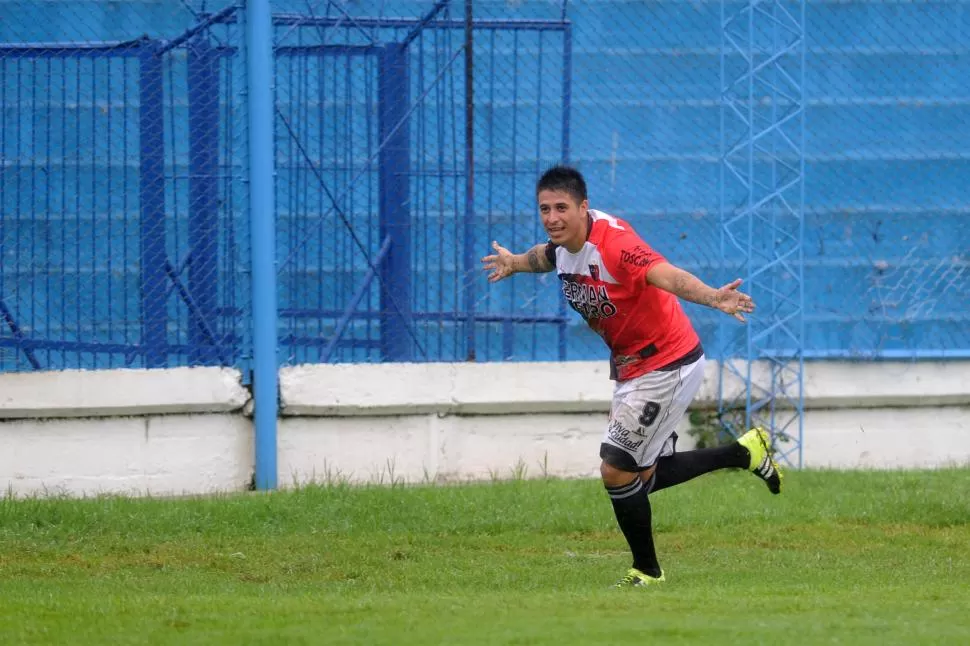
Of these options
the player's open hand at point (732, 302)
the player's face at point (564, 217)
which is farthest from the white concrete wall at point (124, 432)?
the player's open hand at point (732, 302)

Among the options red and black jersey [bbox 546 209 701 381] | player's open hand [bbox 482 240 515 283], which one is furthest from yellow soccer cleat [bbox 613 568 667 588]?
player's open hand [bbox 482 240 515 283]

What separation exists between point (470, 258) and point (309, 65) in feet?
5.80

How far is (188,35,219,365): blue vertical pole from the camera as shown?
984 centimetres

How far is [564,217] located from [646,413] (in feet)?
3.31

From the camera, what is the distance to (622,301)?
6816mm

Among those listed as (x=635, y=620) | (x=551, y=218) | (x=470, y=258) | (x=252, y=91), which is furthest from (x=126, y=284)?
(x=635, y=620)

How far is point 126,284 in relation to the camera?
9711mm

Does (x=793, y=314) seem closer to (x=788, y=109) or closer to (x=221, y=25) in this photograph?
(x=788, y=109)

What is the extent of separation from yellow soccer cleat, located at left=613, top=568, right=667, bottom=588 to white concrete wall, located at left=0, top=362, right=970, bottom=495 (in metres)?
3.27

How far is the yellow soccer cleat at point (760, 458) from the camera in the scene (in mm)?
7699

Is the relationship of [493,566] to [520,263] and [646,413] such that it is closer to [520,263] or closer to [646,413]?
[646,413]

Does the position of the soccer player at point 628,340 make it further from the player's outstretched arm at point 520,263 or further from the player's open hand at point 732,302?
the player's open hand at point 732,302

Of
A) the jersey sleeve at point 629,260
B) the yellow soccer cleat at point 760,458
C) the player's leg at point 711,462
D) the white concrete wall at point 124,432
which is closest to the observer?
the jersey sleeve at point 629,260

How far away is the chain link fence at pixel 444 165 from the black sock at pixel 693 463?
289cm
